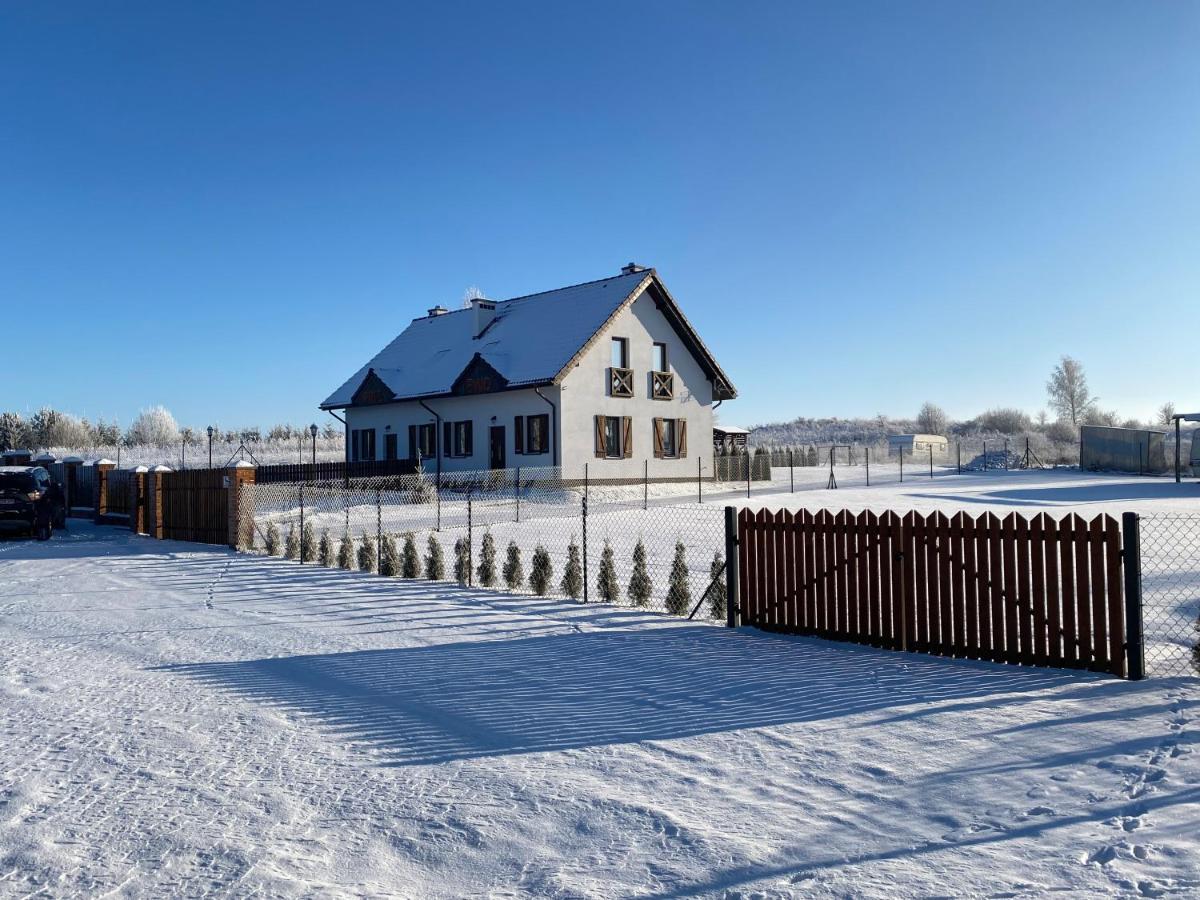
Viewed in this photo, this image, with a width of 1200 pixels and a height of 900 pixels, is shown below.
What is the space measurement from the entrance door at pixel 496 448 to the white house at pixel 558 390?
5 centimetres

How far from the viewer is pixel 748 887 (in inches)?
151

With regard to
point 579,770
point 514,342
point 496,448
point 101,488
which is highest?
point 514,342

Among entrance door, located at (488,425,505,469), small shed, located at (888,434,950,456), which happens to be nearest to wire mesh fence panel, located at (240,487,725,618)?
entrance door, located at (488,425,505,469)

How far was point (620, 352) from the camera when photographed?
111 feet

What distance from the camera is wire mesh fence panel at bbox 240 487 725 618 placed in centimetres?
1145

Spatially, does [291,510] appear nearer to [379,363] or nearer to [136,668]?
[379,363]

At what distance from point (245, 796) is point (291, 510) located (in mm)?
23180

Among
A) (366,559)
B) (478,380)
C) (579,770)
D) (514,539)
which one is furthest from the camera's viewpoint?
(478,380)

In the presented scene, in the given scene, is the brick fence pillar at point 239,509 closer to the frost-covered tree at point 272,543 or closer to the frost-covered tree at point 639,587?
the frost-covered tree at point 272,543

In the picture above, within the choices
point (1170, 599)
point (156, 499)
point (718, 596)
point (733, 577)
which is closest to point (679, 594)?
point (718, 596)

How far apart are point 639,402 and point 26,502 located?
20.0 meters

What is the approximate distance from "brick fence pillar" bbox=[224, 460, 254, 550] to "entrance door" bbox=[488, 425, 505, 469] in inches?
599

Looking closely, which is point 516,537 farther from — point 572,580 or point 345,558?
point 572,580

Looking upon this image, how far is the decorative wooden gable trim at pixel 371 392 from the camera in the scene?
36.8 m
